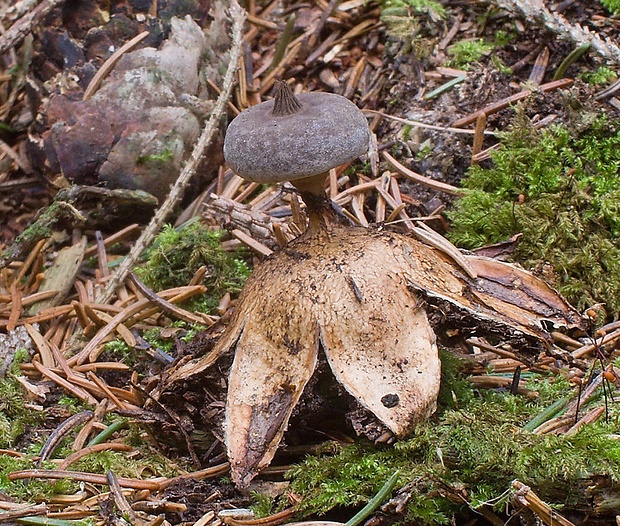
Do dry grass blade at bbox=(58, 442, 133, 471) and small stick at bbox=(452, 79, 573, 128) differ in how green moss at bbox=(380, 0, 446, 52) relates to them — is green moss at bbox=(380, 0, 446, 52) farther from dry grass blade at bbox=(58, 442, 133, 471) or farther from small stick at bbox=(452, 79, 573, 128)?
dry grass blade at bbox=(58, 442, 133, 471)

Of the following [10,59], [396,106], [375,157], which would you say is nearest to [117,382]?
[375,157]

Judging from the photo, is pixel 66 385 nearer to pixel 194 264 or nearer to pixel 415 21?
pixel 194 264

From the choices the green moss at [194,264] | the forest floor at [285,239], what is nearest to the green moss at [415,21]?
the forest floor at [285,239]

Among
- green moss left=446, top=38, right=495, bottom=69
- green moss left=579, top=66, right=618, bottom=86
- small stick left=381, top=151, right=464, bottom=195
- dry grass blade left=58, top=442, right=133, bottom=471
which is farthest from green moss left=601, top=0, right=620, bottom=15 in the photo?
dry grass blade left=58, top=442, right=133, bottom=471

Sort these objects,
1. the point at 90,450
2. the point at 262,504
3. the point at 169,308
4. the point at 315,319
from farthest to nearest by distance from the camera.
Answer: the point at 169,308 → the point at 90,450 → the point at 315,319 → the point at 262,504

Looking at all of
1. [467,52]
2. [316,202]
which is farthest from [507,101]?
[316,202]
